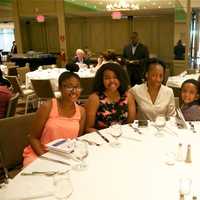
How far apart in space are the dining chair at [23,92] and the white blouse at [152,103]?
3282 mm

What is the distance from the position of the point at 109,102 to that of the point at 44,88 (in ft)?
9.32

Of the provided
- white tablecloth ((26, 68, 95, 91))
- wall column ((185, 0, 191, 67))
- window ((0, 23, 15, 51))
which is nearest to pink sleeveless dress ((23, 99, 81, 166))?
white tablecloth ((26, 68, 95, 91))

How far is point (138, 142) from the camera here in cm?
203

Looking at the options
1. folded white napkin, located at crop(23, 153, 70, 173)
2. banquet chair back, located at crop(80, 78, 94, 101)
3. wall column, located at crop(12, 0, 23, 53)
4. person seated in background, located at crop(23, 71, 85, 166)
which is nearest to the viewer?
folded white napkin, located at crop(23, 153, 70, 173)

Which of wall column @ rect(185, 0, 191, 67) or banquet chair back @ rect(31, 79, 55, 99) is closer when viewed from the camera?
banquet chair back @ rect(31, 79, 55, 99)

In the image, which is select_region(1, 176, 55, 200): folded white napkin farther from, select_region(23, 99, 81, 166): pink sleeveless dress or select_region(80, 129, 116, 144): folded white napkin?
select_region(23, 99, 81, 166): pink sleeveless dress

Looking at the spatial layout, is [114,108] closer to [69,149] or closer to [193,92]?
[193,92]

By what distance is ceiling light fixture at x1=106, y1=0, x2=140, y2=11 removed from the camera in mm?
9188

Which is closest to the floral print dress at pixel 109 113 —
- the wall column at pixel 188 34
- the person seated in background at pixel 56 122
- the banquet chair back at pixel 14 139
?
the person seated in background at pixel 56 122

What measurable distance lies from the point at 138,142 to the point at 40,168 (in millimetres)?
718

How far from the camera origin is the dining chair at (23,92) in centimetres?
557

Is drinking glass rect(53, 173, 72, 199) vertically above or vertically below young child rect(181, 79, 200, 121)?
below

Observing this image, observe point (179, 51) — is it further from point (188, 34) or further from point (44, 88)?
point (44, 88)

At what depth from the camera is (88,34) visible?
39.6 ft
